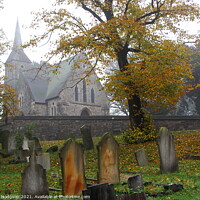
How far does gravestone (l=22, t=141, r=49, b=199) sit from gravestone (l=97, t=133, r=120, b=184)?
133 cm

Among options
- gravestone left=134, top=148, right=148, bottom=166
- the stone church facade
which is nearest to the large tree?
gravestone left=134, top=148, right=148, bottom=166

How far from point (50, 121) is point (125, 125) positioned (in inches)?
270

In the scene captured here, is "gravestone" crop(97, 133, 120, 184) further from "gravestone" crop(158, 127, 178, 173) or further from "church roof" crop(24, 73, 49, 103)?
"church roof" crop(24, 73, 49, 103)

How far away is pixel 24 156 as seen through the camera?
12852 millimetres

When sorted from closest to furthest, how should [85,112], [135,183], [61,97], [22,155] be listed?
[135,183] < [22,155] < [61,97] < [85,112]

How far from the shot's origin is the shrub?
14906 millimetres

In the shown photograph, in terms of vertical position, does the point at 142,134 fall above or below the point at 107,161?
above

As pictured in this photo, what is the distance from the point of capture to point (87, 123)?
24.8 meters

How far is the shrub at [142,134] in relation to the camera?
14.9 m

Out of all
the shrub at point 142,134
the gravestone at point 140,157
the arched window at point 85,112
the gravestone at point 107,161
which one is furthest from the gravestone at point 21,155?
the arched window at point 85,112

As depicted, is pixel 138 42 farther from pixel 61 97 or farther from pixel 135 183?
pixel 61 97

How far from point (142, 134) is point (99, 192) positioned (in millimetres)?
11117

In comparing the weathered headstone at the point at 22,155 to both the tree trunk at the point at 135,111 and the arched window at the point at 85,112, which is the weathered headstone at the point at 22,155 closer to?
the tree trunk at the point at 135,111

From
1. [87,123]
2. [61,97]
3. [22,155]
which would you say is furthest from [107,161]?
[61,97]
